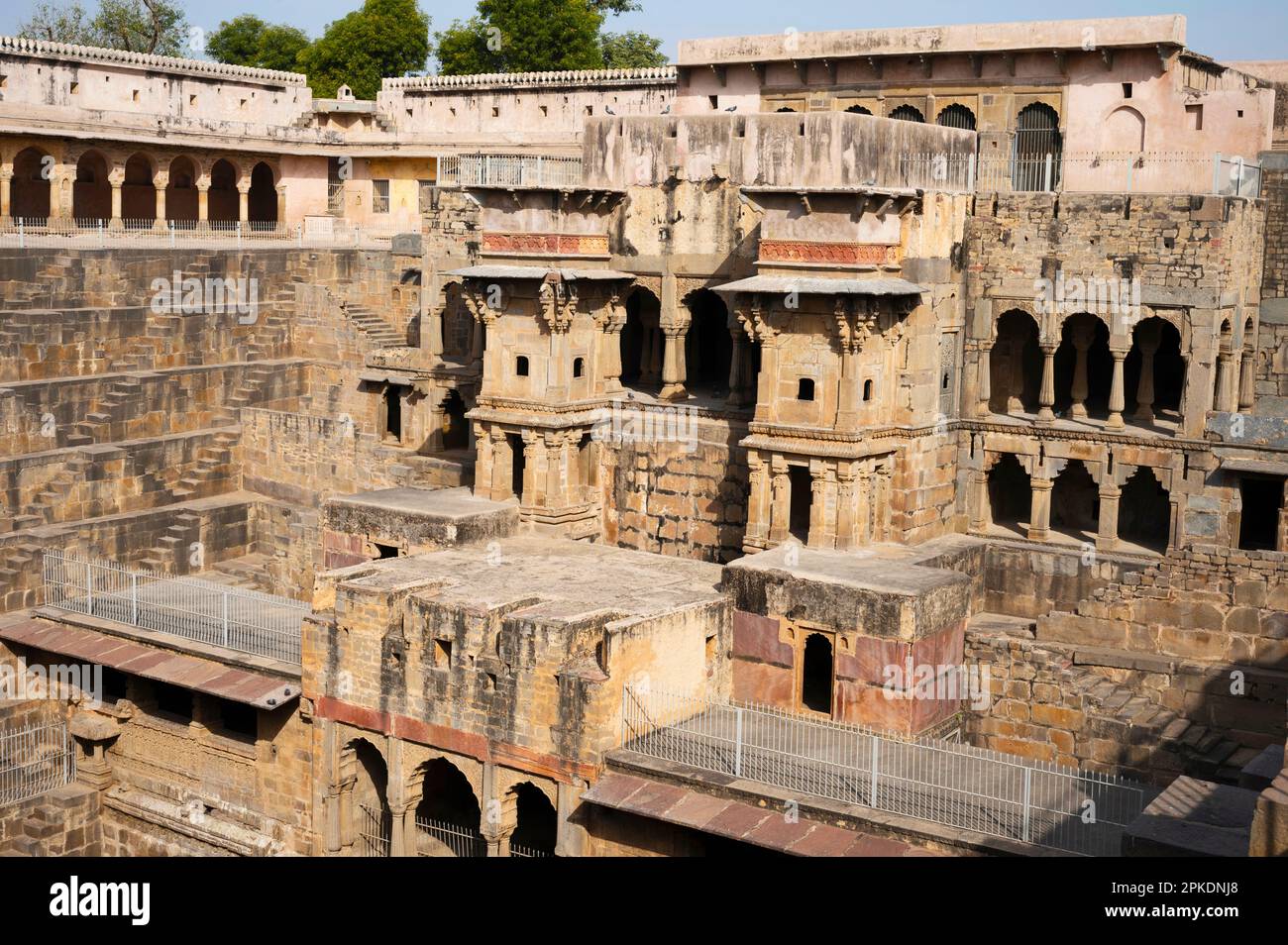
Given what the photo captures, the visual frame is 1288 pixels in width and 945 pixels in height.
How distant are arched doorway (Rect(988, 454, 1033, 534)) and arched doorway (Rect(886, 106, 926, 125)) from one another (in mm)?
7475

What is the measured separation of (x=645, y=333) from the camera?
3144 cm

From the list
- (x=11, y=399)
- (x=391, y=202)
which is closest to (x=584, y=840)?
(x=11, y=399)

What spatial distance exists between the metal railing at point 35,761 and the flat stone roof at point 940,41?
60.2 ft

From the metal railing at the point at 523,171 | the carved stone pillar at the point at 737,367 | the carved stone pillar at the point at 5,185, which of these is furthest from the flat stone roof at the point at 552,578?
the carved stone pillar at the point at 5,185

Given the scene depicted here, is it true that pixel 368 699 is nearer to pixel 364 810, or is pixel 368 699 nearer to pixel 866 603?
pixel 364 810

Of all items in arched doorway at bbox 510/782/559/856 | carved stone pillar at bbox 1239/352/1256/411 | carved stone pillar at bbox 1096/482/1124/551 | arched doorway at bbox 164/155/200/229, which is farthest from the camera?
arched doorway at bbox 164/155/200/229

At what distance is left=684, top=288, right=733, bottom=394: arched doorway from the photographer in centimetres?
3133

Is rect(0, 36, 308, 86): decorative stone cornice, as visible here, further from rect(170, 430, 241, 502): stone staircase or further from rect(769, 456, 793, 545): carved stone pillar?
rect(769, 456, 793, 545): carved stone pillar

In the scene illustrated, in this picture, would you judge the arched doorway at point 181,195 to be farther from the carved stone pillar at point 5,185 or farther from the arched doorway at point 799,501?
the arched doorway at point 799,501

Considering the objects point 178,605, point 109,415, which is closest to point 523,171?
point 178,605

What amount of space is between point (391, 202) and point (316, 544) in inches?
721

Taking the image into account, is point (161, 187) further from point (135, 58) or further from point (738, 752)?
point (738, 752)

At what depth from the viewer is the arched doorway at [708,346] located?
3133 cm

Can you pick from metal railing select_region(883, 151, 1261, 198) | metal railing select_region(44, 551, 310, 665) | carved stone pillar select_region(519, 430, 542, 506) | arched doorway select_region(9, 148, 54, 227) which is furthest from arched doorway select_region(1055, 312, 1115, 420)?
arched doorway select_region(9, 148, 54, 227)
